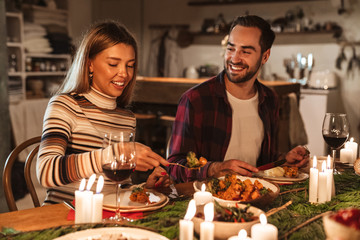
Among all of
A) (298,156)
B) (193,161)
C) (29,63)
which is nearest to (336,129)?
(298,156)

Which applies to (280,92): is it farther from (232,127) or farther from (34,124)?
(34,124)

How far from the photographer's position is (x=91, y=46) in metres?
1.91

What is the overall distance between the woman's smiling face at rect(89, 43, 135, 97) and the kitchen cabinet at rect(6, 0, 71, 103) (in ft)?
12.2

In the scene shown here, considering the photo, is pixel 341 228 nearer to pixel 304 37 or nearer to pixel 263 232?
pixel 263 232

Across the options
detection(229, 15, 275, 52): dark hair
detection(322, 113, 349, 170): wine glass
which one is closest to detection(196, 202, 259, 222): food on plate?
detection(322, 113, 349, 170): wine glass

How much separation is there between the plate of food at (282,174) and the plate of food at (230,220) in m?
0.71

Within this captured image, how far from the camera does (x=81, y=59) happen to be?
1.93 metres

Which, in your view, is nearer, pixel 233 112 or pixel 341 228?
pixel 341 228

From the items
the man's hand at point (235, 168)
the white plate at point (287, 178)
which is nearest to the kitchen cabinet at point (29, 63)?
the man's hand at point (235, 168)

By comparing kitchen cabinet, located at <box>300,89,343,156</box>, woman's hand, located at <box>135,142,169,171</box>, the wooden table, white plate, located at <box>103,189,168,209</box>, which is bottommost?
kitchen cabinet, located at <box>300,89,343,156</box>

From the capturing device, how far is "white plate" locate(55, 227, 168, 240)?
3.46ft

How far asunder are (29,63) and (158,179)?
4.77 meters

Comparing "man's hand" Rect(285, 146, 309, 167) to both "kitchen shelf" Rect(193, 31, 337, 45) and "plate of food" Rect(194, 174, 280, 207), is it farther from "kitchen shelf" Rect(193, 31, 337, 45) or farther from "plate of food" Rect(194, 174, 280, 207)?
"kitchen shelf" Rect(193, 31, 337, 45)

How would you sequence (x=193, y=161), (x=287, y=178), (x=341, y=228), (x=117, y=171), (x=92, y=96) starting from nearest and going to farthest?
Answer: (x=341, y=228), (x=117, y=171), (x=193, y=161), (x=287, y=178), (x=92, y=96)
